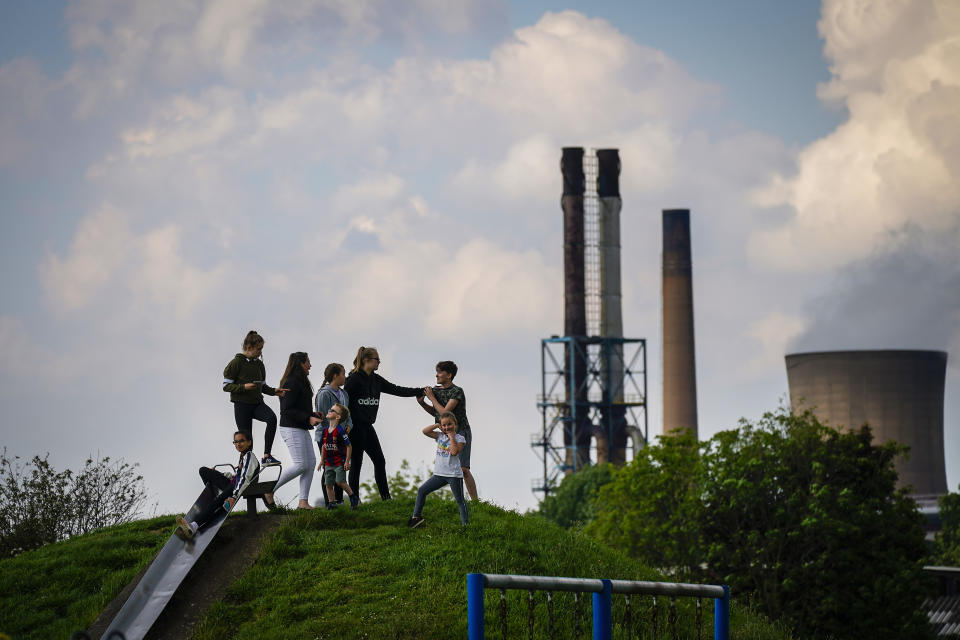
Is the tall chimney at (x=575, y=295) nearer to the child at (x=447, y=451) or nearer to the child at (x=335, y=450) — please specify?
the child at (x=335, y=450)

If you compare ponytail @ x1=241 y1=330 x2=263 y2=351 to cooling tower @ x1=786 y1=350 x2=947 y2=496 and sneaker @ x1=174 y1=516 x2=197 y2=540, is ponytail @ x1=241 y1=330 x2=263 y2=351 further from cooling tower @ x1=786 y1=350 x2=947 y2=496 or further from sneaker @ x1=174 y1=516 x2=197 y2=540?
cooling tower @ x1=786 y1=350 x2=947 y2=496

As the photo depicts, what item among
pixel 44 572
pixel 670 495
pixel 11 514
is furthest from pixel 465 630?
pixel 670 495

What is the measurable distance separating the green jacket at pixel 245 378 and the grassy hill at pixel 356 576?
Result: 1.94 meters

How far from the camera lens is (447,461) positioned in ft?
54.3

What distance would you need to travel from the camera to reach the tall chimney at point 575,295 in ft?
283

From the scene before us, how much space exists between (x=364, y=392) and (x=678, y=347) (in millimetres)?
73363

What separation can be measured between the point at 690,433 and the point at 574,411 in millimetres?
32639

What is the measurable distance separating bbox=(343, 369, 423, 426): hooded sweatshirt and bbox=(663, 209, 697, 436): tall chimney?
73076mm

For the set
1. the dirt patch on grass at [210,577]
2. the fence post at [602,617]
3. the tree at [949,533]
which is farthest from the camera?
the tree at [949,533]

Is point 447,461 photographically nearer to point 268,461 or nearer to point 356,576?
point 356,576

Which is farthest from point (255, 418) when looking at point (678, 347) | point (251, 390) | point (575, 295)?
point (678, 347)

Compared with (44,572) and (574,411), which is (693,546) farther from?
(574,411)

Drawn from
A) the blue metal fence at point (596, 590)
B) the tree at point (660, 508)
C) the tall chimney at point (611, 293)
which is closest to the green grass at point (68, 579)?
the blue metal fence at point (596, 590)

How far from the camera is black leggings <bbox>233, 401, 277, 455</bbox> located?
18203 mm
